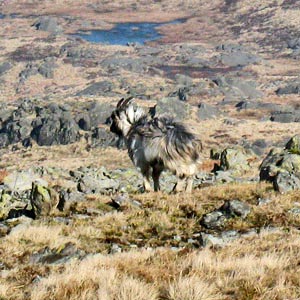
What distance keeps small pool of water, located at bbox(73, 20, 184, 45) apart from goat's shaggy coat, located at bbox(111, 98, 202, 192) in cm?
12377

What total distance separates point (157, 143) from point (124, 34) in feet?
444

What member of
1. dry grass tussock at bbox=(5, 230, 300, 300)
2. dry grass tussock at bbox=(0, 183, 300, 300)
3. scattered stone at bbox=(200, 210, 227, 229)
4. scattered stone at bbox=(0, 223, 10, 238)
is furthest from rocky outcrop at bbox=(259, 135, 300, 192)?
scattered stone at bbox=(0, 223, 10, 238)

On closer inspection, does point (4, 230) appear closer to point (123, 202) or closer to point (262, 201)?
point (123, 202)

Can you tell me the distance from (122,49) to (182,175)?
116495 millimetres

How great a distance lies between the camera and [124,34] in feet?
471

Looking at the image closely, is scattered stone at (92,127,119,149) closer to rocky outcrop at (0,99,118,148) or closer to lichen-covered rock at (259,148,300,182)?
rocky outcrop at (0,99,118,148)

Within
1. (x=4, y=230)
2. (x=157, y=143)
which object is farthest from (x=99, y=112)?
(x=4, y=230)

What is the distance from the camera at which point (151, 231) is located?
948 centimetres

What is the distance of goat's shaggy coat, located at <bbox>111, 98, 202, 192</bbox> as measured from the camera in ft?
40.2

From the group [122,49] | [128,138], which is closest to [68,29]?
[122,49]

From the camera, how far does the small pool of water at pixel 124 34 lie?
13682 cm

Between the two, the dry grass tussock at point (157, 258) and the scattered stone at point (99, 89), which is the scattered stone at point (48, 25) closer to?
the scattered stone at point (99, 89)

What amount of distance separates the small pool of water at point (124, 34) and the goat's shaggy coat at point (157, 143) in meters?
124

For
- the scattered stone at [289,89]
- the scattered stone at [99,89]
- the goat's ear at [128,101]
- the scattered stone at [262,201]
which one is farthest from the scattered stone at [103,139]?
the scattered stone at [262,201]
